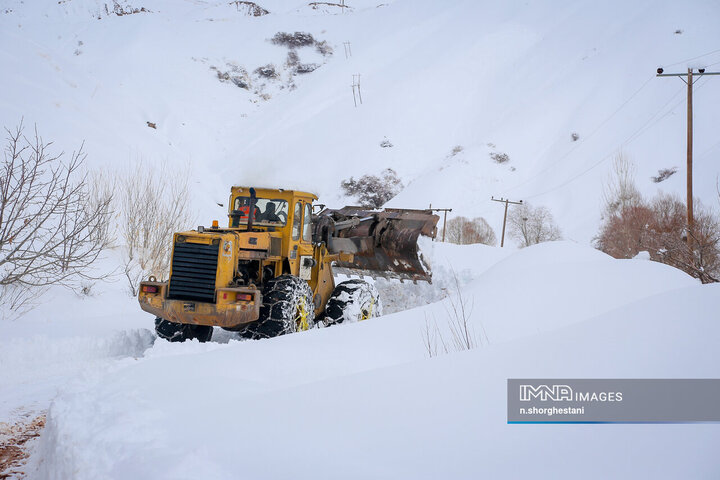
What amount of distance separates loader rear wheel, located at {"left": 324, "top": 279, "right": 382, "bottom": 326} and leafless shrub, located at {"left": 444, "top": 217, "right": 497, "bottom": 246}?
88.5 ft

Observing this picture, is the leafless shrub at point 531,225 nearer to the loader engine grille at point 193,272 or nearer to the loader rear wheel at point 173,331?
the loader rear wheel at point 173,331

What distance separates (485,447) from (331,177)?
48.9m

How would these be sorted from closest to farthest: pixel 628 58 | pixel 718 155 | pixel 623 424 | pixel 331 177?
1. pixel 623 424
2. pixel 718 155
3. pixel 331 177
4. pixel 628 58

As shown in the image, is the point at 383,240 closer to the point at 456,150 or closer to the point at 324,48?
the point at 456,150

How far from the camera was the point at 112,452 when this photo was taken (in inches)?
124

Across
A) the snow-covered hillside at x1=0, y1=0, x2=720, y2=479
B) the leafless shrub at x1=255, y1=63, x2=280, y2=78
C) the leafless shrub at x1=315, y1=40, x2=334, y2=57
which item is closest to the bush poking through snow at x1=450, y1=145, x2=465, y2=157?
the snow-covered hillside at x1=0, y1=0, x2=720, y2=479

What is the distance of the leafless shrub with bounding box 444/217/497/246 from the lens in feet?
122

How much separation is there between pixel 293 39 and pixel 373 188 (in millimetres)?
39453

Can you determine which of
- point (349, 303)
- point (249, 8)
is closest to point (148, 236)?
point (349, 303)

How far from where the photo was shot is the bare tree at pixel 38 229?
265 inches

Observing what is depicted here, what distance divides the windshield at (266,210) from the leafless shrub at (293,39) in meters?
75.2

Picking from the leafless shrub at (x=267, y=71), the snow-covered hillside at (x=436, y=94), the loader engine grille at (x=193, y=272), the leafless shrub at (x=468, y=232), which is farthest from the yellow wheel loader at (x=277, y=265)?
the leafless shrub at (x=267, y=71)

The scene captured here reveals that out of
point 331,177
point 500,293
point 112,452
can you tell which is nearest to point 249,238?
point 500,293

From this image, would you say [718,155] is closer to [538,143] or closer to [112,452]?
[538,143]
